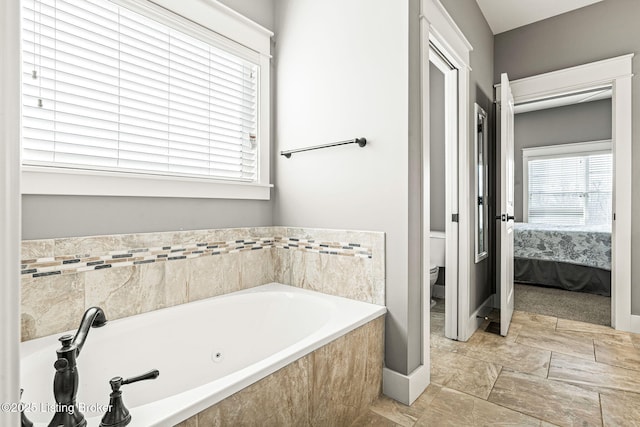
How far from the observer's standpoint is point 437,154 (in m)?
3.56

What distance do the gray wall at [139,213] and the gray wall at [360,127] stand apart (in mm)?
202

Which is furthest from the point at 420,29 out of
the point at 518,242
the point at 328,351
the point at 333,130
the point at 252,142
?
the point at 518,242

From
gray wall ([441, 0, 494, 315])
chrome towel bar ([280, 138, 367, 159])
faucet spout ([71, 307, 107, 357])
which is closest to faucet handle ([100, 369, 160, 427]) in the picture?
faucet spout ([71, 307, 107, 357])

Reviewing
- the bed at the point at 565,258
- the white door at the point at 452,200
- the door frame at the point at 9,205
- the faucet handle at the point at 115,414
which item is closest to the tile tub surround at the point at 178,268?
the faucet handle at the point at 115,414

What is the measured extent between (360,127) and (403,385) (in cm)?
140

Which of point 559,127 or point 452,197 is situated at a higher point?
point 559,127

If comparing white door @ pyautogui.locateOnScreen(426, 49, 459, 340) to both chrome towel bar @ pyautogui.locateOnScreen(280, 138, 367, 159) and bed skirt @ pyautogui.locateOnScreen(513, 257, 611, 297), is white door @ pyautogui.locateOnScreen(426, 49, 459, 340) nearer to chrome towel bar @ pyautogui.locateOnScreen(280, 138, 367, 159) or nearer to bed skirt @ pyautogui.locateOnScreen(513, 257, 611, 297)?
chrome towel bar @ pyautogui.locateOnScreen(280, 138, 367, 159)

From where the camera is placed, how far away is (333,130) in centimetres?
206

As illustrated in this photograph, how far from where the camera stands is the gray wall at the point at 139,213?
1.42 metres

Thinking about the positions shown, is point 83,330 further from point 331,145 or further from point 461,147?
point 461,147

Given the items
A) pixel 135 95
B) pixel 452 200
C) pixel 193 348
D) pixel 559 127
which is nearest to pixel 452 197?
pixel 452 200

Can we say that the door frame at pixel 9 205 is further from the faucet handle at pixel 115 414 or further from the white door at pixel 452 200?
the white door at pixel 452 200

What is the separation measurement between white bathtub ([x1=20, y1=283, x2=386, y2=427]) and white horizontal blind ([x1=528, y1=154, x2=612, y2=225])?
5.83 meters

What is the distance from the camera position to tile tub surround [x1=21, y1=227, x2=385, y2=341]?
55.5 inches
